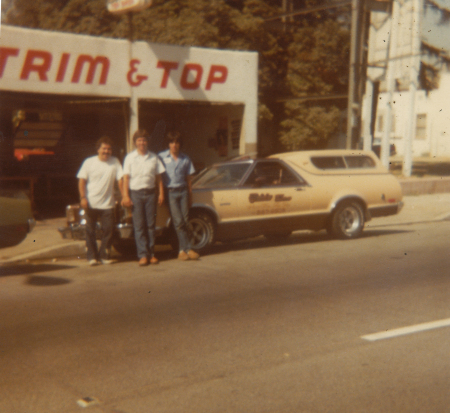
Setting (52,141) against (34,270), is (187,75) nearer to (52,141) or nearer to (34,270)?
(52,141)

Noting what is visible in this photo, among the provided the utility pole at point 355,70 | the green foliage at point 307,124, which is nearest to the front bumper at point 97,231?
the utility pole at point 355,70

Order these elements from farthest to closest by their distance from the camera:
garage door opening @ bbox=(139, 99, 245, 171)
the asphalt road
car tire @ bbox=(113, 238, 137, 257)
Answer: garage door opening @ bbox=(139, 99, 245, 171) → car tire @ bbox=(113, 238, 137, 257) → the asphalt road

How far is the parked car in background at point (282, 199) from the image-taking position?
9.56 metres

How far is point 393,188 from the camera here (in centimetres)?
1140

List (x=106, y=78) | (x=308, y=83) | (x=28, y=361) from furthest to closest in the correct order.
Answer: (x=308, y=83)
(x=106, y=78)
(x=28, y=361)

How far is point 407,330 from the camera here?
5.27m

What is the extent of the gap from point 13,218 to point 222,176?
3.86 m

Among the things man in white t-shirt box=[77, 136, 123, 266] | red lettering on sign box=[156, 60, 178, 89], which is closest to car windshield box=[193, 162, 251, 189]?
man in white t-shirt box=[77, 136, 123, 266]

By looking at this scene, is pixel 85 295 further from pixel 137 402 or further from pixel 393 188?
pixel 393 188

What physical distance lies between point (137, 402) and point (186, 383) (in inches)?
16.7

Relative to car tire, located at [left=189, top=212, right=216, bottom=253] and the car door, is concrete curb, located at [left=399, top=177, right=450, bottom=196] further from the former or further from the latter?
car tire, located at [left=189, top=212, right=216, bottom=253]

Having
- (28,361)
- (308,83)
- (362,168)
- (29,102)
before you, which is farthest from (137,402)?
(308,83)

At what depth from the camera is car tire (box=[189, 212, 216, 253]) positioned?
31.4 feet

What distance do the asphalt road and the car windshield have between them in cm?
168
